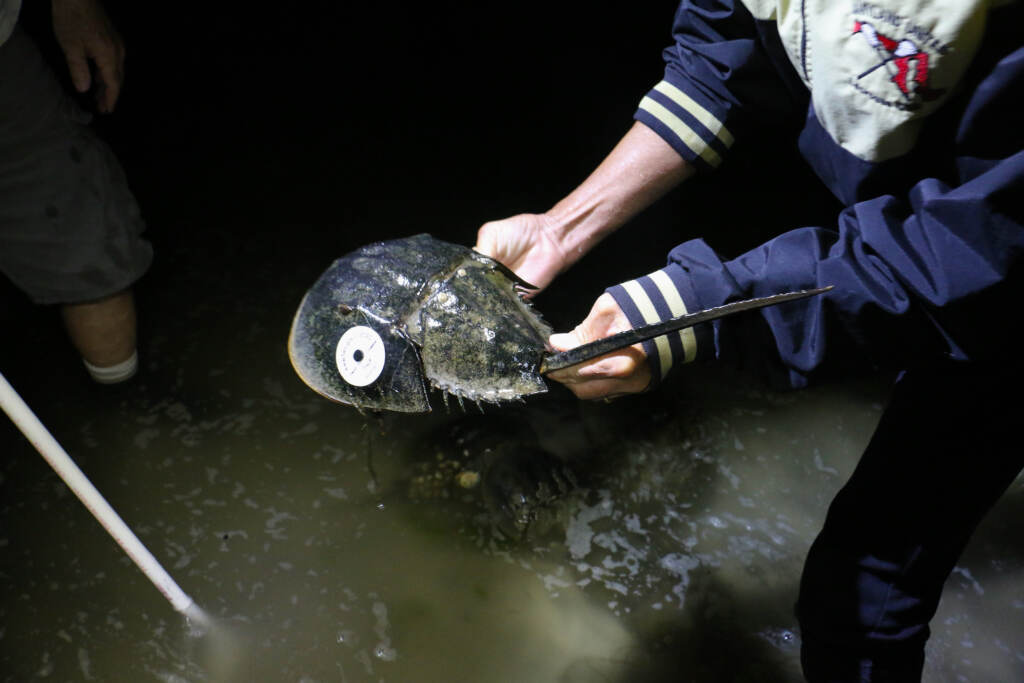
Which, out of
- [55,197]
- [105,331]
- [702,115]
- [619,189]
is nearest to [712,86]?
[702,115]

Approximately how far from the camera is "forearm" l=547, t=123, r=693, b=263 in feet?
5.75

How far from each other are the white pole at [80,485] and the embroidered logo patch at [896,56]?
66.1 inches

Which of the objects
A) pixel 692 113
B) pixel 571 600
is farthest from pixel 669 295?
pixel 571 600

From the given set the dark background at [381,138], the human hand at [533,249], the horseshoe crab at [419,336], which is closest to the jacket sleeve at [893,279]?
the horseshoe crab at [419,336]

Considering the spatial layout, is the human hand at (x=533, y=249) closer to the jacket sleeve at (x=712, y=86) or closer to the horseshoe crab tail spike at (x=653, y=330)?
the jacket sleeve at (x=712, y=86)

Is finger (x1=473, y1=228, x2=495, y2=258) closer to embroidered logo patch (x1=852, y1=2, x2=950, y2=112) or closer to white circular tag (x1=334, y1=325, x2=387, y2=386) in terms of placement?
white circular tag (x1=334, y1=325, x2=387, y2=386)

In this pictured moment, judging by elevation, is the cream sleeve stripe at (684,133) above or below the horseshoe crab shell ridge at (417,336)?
above

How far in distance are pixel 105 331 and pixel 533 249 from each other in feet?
5.28

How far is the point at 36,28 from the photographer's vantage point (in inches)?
84.8

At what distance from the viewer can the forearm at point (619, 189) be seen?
69.0 inches

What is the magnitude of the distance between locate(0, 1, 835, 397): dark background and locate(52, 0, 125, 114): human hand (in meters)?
0.77

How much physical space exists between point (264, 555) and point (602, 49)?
2666 mm

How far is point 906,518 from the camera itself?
4.53ft

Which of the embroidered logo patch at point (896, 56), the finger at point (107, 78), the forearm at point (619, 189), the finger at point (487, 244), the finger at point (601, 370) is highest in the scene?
the embroidered logo patch at point (896, 56)
